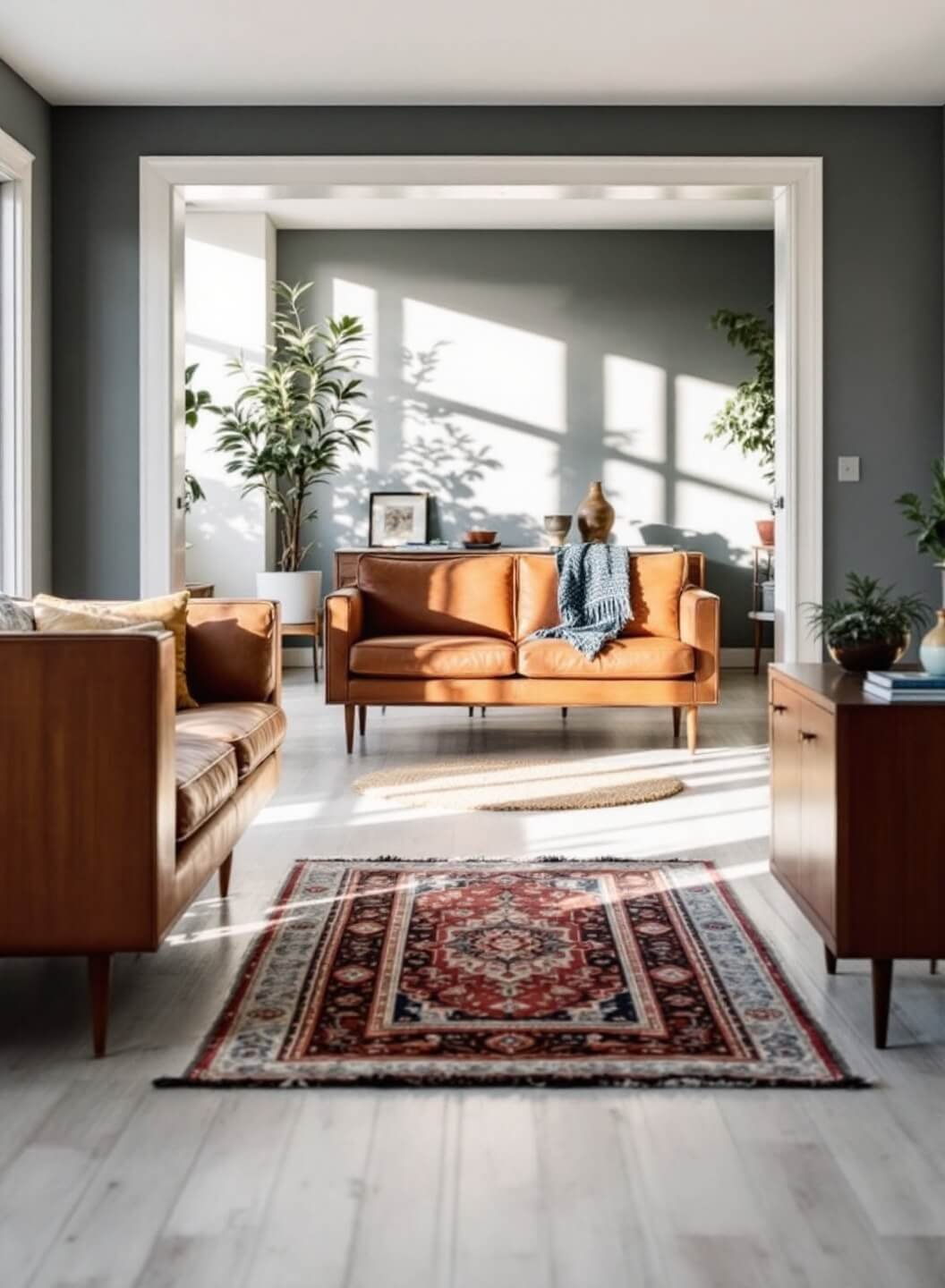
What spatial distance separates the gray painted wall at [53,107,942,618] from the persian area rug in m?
2.47

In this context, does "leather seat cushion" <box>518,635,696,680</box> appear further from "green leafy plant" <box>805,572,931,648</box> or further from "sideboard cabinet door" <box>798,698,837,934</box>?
"sideboard cabinet door" <box>798,698,837,934</box>

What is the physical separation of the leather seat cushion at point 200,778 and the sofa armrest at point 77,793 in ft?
0.85

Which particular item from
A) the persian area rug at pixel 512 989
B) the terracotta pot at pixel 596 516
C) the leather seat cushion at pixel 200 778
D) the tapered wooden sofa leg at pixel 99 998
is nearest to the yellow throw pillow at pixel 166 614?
the leather seat cushion at pixel 200 778

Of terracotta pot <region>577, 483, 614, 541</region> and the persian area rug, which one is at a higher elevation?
terracotta pot <region>577, 483, 614, 541</region>

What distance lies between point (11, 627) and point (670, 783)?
99.9 inches

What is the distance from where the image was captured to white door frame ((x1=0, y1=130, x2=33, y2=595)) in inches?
203

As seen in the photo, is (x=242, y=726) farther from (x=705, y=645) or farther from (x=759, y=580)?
(x=759, y=580)

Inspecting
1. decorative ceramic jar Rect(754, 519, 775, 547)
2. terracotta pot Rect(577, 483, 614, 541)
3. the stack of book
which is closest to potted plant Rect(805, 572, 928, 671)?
the stack of book

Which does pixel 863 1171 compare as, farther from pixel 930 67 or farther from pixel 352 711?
pixel 930 67

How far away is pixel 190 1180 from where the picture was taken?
6.19 ft

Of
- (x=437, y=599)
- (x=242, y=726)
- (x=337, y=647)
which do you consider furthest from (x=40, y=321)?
(x=242, y=726)

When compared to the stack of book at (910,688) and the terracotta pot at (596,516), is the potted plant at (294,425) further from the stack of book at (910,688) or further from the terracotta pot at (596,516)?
the stack of book at (910,688)

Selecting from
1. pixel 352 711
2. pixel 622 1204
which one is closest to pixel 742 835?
pixel 352 711

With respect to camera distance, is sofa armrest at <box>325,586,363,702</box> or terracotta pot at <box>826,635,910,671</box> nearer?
terracotta pot at <box>826,635,910,671</box>
